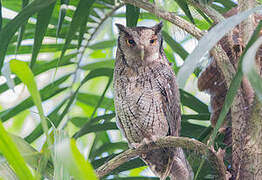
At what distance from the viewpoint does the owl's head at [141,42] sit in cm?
216

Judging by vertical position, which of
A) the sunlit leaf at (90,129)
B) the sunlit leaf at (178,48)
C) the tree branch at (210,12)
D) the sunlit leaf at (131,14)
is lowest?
the sunlit leaf at (90,129)

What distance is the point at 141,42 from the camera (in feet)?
7.11

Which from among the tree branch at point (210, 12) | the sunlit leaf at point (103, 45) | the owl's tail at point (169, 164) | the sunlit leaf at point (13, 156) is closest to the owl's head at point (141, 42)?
the sunlit leaf at point (103, 45)

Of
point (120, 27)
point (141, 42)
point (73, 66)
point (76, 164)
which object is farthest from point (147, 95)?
point (76, 164)

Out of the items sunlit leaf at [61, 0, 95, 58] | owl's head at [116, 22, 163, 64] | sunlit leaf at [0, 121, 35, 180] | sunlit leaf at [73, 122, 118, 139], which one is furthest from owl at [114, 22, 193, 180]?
sunlit leaf at [0, 121, 35, 180]

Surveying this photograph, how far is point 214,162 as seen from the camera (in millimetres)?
1426

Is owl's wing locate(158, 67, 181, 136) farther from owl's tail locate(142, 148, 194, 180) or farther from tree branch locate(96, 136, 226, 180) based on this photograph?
tree branch locate(96, 136, 226, 180)

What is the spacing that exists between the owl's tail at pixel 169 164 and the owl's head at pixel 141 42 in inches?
17.9

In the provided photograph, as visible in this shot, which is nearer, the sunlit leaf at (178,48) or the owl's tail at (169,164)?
the owl's tail at (169,164)

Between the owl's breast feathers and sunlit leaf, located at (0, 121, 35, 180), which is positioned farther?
the owl's breast feathers

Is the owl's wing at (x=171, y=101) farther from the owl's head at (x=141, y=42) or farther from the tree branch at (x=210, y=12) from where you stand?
the tree branch at (x=210, y=12)

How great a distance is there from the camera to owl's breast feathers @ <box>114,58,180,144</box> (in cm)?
213

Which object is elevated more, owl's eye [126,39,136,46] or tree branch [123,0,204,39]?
tree branch [123,0,204,39]

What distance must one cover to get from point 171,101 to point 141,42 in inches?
12.3
